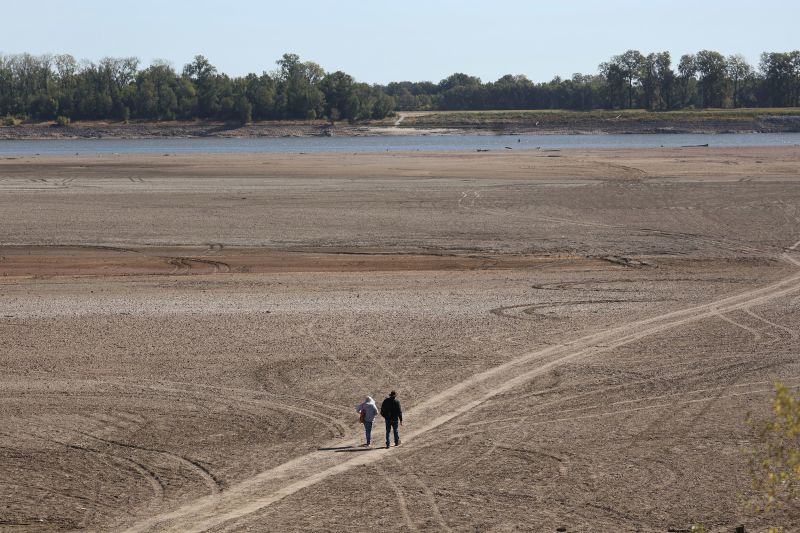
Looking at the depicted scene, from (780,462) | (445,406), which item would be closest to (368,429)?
(445,406)

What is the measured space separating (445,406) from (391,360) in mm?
3385

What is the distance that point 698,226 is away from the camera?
43.4m

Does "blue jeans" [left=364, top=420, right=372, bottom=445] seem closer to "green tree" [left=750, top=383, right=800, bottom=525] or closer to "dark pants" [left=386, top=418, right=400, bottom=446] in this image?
"dark pants" [left=386, top=418, right=400, bottom=446]

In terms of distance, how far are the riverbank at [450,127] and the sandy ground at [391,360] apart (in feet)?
371

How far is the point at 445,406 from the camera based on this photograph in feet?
67.6

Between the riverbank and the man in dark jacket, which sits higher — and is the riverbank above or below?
above

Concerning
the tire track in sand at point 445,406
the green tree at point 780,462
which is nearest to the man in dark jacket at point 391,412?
the tire track in sand at point 445,406

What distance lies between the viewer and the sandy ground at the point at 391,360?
16047 mm

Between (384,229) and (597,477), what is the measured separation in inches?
1045

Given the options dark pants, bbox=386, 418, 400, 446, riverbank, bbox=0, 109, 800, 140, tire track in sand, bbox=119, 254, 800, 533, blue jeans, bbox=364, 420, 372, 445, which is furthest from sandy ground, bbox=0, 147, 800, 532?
riverbank, bbox=0, 109, 800, 140

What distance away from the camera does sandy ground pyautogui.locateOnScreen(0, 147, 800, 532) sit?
16047mm

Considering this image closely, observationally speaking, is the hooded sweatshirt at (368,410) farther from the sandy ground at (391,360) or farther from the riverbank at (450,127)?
the riverbank at (450,127)

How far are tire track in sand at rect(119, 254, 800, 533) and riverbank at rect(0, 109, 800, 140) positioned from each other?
427 feet

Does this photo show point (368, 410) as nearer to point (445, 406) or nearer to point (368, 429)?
point (368, 429)
